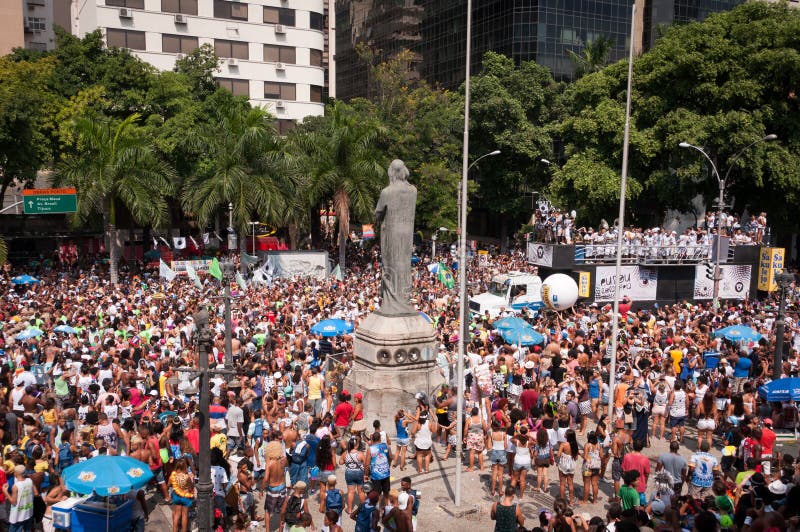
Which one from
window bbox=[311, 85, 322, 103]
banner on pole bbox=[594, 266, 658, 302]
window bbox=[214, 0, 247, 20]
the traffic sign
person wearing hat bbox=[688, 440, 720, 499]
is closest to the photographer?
person wearing hat bbox=[688, 440, 720, 499]

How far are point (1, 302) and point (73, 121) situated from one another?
1220 centimetres

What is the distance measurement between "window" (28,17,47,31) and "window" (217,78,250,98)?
1010 inches

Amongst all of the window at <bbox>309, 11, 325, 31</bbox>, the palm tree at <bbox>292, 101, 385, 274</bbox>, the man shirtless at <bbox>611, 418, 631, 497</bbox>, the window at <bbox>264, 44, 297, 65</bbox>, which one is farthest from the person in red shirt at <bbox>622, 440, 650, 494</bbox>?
the window at <bbox>309, 11, 325, 31</bbox>

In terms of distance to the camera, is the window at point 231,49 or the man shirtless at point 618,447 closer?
the man shirtless at point 618,447

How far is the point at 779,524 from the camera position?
862 centimetres

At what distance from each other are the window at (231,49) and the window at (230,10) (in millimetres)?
1751

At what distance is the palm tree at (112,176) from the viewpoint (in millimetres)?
31969

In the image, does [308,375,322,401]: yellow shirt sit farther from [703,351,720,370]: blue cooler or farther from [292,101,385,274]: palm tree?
[292,101,385,274]: palm tree

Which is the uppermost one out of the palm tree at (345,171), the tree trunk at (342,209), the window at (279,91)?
the window at (279,91)

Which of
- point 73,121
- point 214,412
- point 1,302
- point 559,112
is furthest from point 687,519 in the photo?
point 559,112

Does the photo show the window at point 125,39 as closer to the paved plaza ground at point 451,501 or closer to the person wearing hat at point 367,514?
the paved plaza ground at point 451,501

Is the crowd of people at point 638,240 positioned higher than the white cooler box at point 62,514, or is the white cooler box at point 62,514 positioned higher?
the crowd of people at point 638,240

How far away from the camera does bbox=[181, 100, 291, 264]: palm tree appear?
110 ft

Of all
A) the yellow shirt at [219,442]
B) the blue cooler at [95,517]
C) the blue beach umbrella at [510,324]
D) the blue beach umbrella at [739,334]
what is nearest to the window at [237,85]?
the blue beach umbrella at [510,324]
